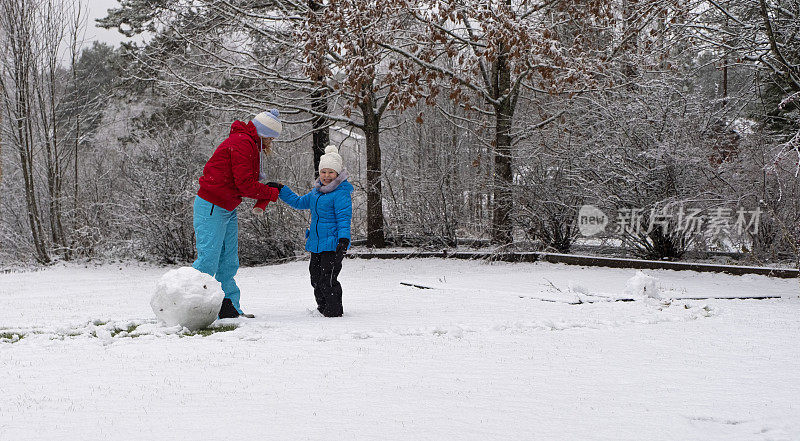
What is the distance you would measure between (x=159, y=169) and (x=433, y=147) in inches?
408

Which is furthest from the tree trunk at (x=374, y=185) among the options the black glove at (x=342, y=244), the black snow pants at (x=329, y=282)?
the black glove at (x=342, y=244)

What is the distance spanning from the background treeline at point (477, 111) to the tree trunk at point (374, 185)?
0.03 metres

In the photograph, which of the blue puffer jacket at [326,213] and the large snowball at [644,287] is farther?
the large snowball at [644,287]

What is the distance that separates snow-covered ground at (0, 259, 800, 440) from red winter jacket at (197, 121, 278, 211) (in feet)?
3.65

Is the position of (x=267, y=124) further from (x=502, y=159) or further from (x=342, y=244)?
(x=502, y=159)

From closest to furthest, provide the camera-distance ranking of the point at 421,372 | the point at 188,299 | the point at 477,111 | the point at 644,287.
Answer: the point at 421,372 < the point at 188,299 < the point at 644,287 < the point at 477,111

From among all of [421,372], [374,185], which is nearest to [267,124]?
[421,372]

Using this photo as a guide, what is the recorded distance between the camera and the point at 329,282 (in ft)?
21.3

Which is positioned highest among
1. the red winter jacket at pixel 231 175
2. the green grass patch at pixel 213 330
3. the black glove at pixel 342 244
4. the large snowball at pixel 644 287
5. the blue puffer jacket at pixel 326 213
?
the red winter jacket at pixel 231 175

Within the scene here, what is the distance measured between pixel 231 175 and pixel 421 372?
3.06 m

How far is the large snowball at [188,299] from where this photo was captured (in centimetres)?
559

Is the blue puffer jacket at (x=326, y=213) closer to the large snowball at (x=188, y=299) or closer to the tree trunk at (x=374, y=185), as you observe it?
the large snowball at (x=188, y=299)

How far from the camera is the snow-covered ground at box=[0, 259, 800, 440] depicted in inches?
120

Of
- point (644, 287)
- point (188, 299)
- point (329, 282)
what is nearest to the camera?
point (188, 299)
